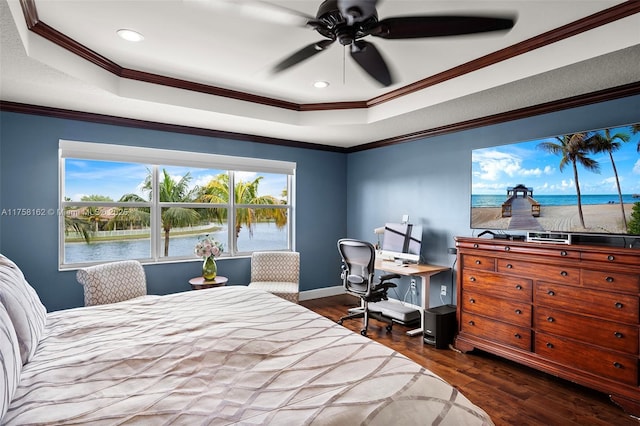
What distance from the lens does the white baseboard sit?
17.6ft

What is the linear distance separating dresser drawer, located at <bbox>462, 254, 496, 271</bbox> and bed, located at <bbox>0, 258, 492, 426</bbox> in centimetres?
204

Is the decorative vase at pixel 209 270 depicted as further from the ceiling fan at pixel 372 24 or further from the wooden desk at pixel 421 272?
the ceiling fan at pixel 372 24

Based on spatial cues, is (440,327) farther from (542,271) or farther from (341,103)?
(341,103)

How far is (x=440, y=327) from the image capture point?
139 inches

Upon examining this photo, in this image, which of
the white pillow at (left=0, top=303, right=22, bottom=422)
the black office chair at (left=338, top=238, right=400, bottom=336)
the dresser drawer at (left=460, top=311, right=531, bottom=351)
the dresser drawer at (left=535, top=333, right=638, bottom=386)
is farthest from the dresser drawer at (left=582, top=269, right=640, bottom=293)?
the white pillow at (left=0, top=303, right=22, bottom=422)

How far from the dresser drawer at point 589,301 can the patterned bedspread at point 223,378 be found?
1953mm

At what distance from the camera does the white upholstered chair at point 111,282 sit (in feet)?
10.4

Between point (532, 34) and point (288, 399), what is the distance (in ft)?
9.25

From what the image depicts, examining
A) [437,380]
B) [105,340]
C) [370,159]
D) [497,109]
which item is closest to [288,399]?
[437,380]

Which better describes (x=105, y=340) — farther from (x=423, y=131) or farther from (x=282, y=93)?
(x=423, y=131)

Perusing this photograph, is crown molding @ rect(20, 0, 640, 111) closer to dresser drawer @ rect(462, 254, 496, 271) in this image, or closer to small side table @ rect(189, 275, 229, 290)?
dresser drawer @ rect(462, 254, 496, 271)

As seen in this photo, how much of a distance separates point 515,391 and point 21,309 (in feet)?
10.6

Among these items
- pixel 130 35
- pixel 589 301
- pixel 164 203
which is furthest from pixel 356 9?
pixel 164 203

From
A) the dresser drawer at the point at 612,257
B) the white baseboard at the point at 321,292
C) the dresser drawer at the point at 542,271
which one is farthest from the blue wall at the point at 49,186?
the dresser drawer at the point at 612,257
